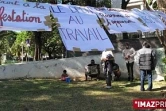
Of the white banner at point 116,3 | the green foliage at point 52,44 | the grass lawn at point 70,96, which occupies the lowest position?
the grass lawn at point 70,96

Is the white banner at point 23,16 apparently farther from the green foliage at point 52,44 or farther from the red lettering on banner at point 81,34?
the green foliage at point 52,44

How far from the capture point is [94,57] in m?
16.5

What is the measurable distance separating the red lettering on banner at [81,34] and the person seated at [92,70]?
888 centimetres

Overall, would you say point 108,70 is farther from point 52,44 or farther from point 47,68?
point 52,44

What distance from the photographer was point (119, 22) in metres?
6.99

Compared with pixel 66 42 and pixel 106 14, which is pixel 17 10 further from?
pixel 106 14

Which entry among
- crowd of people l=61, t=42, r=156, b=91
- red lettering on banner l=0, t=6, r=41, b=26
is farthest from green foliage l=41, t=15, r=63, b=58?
red lettering on banner l=0, t=6, r=41, b=26

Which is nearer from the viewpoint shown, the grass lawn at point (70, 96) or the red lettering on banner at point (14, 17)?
the red lettering on banner at point (14, 17)

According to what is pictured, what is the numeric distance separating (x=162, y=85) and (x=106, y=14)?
6.37m

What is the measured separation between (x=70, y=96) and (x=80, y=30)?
15.5 ft

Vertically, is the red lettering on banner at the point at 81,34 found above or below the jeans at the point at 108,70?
above

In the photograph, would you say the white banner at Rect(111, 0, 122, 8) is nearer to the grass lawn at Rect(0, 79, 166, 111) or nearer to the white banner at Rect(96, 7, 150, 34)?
the grass lawn at Rect(0, 79, 166, 111)

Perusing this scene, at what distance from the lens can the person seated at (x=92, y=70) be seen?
599 inches

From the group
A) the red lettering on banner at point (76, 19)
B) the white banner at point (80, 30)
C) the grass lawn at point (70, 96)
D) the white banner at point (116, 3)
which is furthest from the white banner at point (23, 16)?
the white banner at point (116, 3)
